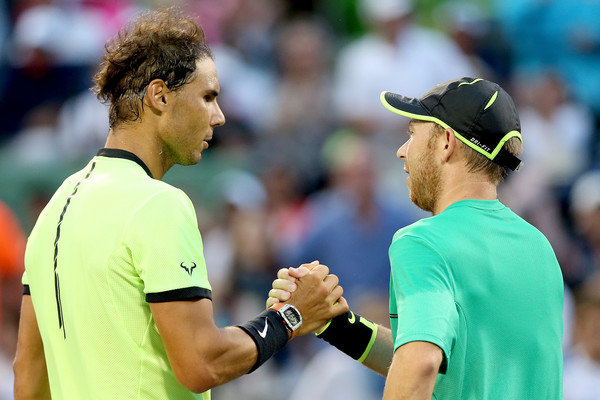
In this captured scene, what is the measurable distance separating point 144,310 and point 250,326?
395 mm

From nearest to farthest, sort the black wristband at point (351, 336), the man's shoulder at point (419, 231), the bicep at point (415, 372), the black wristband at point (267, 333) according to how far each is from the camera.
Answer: the bicep at point (415, 372) → the man's shoulder at point (419, 231) → the black wristband at point (267, 333) → the black wristband at point (351, 336)

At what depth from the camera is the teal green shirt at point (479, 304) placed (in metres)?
2.97

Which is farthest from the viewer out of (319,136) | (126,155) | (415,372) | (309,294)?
(319,136)

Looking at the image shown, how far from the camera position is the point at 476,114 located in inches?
128

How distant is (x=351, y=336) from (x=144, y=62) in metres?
1.39

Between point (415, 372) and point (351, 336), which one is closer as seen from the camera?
point (415, 372)

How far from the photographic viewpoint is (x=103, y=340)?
10.3 feet

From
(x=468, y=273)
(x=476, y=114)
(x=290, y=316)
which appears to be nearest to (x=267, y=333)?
(x=290, y=316)

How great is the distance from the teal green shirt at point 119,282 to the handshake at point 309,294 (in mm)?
528

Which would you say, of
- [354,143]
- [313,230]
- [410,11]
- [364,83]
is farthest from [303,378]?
[410,11]

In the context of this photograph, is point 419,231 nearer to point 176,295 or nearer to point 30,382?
point 176,295

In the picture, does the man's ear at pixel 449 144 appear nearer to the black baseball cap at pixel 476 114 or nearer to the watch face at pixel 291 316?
the black baseball cap at pixel 476 114

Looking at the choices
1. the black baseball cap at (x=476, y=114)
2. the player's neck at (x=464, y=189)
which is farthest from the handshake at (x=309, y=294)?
the black baseball cap at (x=476, y=114)

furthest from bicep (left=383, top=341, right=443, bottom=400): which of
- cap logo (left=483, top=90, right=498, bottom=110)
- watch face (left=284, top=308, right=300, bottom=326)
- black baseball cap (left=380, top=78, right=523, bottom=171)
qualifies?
cap logo (left=483, top=90, right=498, bottom=110)
